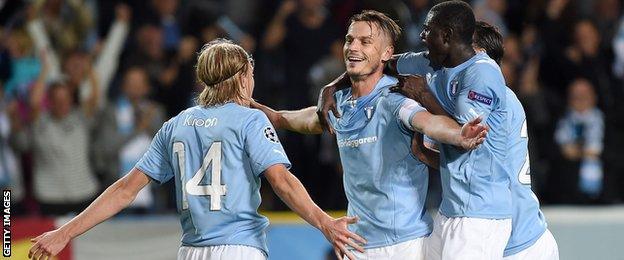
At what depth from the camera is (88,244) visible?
10.1 meters

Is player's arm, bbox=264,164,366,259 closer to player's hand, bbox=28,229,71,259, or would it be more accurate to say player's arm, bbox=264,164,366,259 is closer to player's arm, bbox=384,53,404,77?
player's arm, bbox=384,53,404,77

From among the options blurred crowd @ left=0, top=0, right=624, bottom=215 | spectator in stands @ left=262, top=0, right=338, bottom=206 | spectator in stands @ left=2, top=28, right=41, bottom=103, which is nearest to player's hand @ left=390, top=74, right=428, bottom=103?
blurred crowd @ left=0, top=0, right=624, bottom=215

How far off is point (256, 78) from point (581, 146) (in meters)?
3.26

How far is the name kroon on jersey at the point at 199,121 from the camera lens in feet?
20.5

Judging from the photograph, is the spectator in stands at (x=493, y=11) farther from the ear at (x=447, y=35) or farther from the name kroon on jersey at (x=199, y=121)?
the name kroon on jersey at (x=199, y=121)

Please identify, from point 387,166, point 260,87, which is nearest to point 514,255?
point 387,166

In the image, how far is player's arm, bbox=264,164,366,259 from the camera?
5980 mm

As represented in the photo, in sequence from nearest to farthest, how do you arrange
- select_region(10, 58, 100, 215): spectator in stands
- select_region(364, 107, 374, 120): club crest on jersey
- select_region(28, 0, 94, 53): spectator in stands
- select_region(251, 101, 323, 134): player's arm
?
1. select_region(364, 107, 374, 120): club crest on jersey
2. select_region(251, 101, 323, 134): player's arm
3. select_region(10, 58, 100, 215): spectator in stands
4. select_region(28, 0, 94, 53): spectator in stands

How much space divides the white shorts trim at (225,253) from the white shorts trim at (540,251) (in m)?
1.40

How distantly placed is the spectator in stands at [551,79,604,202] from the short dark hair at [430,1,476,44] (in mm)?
5533

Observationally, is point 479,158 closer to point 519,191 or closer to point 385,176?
point 519,191

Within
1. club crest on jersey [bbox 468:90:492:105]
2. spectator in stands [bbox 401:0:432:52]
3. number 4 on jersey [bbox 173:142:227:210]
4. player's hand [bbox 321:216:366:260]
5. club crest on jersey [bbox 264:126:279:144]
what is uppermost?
spectator in stands [bbox 401:0:432:52]

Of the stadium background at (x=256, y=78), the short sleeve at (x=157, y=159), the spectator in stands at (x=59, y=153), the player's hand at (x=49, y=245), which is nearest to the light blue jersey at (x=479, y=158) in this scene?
the short sleeve at (x=157, y=159)

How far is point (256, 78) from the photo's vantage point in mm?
11883
